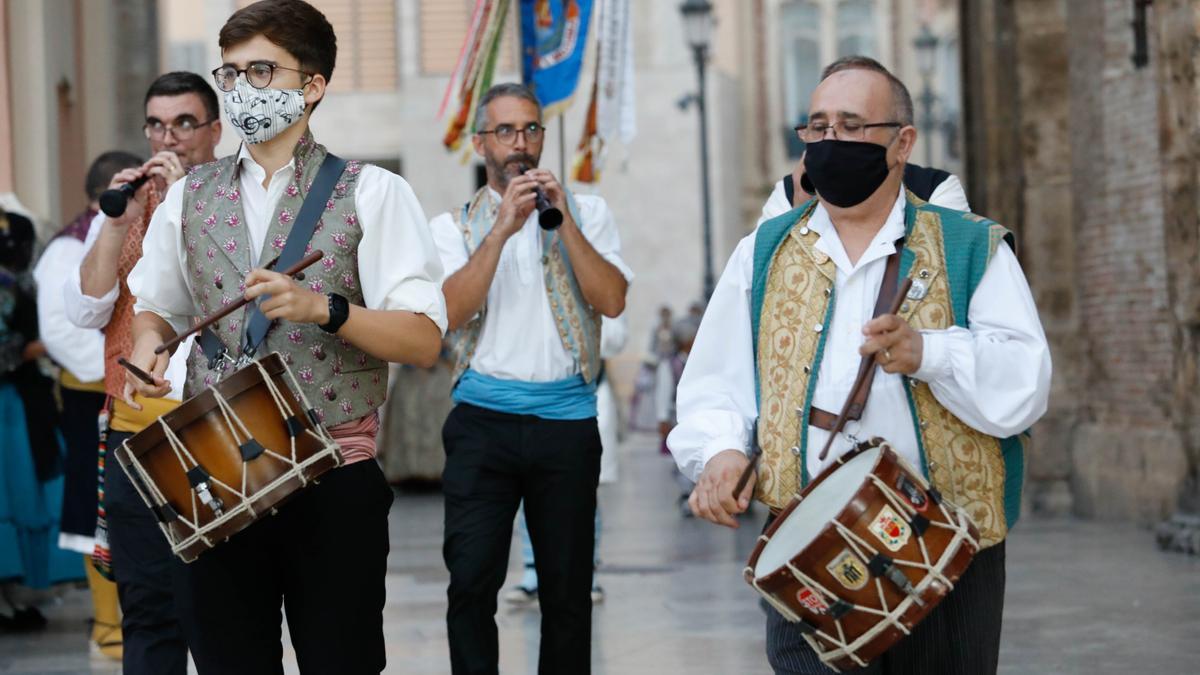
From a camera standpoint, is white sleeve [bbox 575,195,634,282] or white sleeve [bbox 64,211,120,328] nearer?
white sleeve [bbox 64,211,120,328]

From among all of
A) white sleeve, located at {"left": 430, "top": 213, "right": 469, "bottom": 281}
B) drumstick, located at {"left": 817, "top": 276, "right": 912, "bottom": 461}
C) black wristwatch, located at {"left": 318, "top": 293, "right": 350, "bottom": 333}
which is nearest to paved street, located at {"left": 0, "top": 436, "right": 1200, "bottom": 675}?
white sleeve, located at {"left": 430, "top": 213, "right": 469, "bottom": 281}

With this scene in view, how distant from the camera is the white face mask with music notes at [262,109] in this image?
161 inches

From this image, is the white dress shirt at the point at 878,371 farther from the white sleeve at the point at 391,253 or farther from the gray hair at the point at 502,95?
the gray hair at the point at 502,95

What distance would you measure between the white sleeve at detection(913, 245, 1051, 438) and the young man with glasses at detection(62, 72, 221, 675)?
2.24m

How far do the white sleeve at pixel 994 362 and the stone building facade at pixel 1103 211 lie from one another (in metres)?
6.75

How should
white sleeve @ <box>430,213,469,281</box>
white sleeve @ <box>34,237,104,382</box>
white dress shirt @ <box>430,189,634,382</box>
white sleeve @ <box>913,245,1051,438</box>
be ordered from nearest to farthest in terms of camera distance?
white sleeve @ <box>913,245,1051,438</box> < white dress shirt @ <box>430,189,634,382</box> < white sleeve @ <box>430,213,469,281</box> < white sleeve @ <box>34,237,104,382</box>

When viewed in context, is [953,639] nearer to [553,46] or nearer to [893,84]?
[893,84]

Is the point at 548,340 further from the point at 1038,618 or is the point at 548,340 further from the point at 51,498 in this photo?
the point at 51,498

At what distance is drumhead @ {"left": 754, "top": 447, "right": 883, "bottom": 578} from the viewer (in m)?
3.68

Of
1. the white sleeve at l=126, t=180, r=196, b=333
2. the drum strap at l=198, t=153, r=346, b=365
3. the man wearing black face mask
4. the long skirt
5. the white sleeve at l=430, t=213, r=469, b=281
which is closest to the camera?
the man wearing black face mask

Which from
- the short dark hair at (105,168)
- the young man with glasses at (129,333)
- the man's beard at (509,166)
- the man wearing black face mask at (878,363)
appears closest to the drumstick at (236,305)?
the man wearing black face mask at (878,363)

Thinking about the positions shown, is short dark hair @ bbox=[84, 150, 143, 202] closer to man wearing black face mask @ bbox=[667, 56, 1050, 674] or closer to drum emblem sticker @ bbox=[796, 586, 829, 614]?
man wearing black face mask @ bbox=[667, 56, 1050, 674]

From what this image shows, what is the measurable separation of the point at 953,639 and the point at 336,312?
4.67 feet

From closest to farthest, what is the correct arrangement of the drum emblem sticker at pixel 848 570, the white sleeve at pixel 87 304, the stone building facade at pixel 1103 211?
the drum emblem sticker at pixel 848 570 < the white sleeve at pixel 87 304 < the stone building facade at pixel 1103 211
